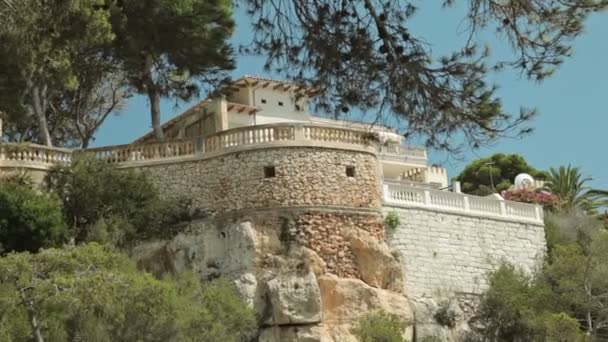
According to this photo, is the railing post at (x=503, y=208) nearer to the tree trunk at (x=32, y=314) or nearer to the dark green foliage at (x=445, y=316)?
the dark green foliage at (x=445, y=316)

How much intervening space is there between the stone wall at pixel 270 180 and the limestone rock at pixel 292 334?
3.01 meters

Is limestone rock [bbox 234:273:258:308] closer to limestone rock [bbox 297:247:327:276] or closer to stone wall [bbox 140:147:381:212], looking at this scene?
limestone rock [bbox 297:247:327:276]

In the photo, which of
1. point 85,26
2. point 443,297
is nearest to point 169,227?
point 443,297

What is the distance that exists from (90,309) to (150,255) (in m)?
6.64

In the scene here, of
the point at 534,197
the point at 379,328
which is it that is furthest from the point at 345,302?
the point at 534,197

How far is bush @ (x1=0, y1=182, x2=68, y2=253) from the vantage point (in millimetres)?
24375

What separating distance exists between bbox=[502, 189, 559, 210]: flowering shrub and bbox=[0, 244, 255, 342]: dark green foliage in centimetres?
1698

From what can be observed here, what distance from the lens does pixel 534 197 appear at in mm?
37062

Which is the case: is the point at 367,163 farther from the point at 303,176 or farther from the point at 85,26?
the point at 85,26

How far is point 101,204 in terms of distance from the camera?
26.0 m

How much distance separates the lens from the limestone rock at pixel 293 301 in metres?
24.7

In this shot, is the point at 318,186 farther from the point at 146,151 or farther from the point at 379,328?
the point at 146,151

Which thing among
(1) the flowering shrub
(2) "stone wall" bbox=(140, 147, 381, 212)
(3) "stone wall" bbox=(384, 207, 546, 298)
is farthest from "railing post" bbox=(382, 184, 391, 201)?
(1) the flowering shrub

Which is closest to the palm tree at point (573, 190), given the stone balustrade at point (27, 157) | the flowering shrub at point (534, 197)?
the flowering shrub at point (534, 197)
